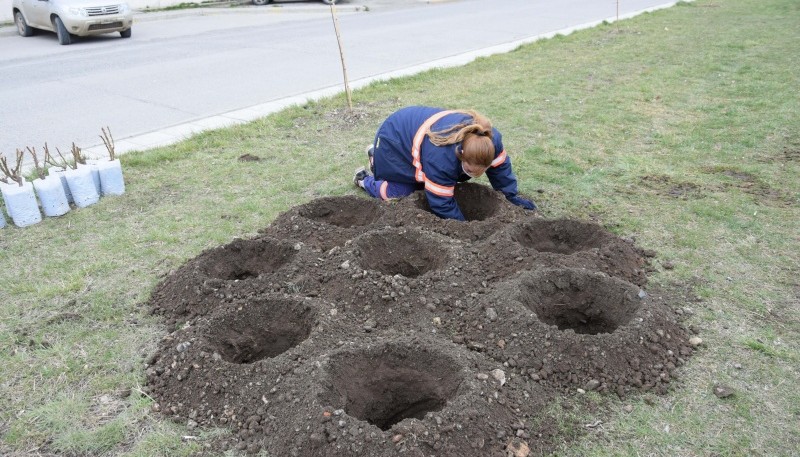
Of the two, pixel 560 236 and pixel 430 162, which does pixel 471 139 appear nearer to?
pixel 430 162

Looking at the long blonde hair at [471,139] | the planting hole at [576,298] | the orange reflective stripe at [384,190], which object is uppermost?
the long blonde hair at [471,139]

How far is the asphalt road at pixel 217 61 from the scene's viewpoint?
8680mm

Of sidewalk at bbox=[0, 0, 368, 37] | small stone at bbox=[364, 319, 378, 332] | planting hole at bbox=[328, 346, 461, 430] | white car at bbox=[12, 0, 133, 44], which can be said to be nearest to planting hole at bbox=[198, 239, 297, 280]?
small stone at bbox=[364, 319, 378, 332]

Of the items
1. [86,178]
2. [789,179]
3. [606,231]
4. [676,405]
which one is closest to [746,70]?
[789,179]

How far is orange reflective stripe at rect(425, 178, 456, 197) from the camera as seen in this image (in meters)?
5.15

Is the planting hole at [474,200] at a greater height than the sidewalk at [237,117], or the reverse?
the sidewalk at [237,117]

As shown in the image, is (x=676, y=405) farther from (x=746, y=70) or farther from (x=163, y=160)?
(x=746, y=70)

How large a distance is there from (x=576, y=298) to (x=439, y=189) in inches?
57.7

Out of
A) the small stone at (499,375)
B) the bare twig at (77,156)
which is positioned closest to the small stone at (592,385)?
the small stone at (499,375)

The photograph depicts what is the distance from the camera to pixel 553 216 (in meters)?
5.61

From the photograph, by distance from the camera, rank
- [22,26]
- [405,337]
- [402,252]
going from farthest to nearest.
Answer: [22,26] < [402,252] < [405,337]

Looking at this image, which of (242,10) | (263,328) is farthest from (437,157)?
(242,10)

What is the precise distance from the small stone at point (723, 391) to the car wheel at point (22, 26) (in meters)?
17.4

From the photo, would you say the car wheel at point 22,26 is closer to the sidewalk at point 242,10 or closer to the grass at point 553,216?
the sidewalk at point 242,10
